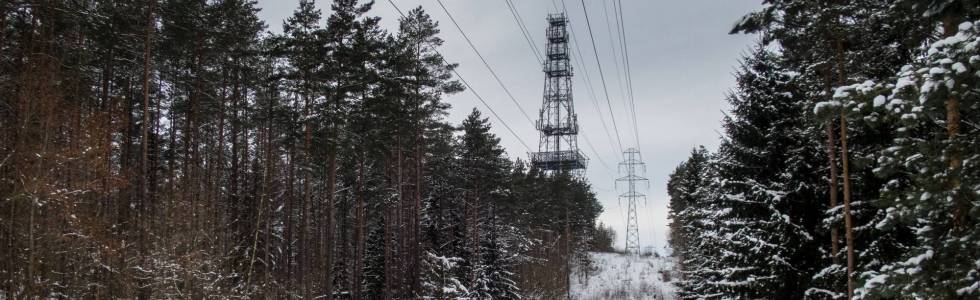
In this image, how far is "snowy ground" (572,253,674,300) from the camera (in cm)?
4753

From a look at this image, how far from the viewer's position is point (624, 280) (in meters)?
55.2

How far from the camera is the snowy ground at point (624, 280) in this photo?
4753 centimetres

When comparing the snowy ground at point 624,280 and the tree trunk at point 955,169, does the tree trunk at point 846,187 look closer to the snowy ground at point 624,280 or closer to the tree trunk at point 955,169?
the tree trunk at point 955,169

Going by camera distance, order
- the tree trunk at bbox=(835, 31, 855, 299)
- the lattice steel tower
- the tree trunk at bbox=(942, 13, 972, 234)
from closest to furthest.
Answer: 1. the tree trunk at bbox=(942, 13, 972, 234)
2. the tree trunk at bbox=(835, 31, 855, 299)
3. the lattice steel tower

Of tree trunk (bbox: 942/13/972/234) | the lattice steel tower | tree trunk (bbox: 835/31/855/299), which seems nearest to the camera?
tree trunk (bbox: 942/13/972/234)

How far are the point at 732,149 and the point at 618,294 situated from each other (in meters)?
34.9

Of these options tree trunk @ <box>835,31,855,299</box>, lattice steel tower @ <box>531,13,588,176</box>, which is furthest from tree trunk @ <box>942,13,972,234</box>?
lattice steel tower @ <box>531,13,588,176</box>

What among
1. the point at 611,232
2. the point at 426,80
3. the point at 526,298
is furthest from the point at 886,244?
the point at 611,232

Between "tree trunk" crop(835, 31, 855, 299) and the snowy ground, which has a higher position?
"tree trunk" crop(835, 31, 855, 299)

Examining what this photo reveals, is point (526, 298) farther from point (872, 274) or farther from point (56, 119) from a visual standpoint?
point (872, 274)

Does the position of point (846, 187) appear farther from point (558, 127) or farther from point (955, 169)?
point (558, 127)

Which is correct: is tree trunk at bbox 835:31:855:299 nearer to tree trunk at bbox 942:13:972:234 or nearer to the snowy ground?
tree trunk at bbox 942:13:972:234

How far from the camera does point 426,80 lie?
81.4 feet

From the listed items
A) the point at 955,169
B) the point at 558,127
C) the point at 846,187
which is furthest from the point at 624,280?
the point at 955,169
